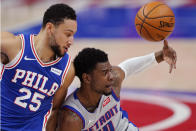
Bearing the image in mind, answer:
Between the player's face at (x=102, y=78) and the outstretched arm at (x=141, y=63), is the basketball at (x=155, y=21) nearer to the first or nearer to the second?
the outstretched arm at (x=141, y=63)

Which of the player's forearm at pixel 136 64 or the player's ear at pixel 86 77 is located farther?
the player's forearm at pixel 136 64

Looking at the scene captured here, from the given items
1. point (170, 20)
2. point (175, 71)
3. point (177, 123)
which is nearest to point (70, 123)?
point (170, 20)

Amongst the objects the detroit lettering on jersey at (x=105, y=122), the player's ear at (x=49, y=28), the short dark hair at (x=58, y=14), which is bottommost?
the detroit lettering on jersey at (x=105, y=122)

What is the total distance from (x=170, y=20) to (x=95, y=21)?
46.3 feet

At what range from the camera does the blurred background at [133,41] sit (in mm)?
6426

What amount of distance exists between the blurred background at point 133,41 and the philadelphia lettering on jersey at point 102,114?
161cm

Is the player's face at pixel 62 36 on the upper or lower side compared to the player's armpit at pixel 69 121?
upper

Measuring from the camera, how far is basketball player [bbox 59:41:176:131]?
3.53 metres

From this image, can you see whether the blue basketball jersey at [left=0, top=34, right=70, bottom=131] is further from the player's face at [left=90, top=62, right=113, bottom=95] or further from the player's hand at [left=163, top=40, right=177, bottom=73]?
the player's hand at [left=163, top=40, right=177, bottom=73]

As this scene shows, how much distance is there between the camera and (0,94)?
324 centimetres

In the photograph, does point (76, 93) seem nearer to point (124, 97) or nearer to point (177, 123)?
point (177, 123)

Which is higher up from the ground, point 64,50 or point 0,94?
point 64,50

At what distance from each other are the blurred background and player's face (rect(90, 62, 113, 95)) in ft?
6.70

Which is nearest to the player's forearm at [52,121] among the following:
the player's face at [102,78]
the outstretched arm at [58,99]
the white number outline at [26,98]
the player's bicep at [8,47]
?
the outstretched arm at [58,99]
